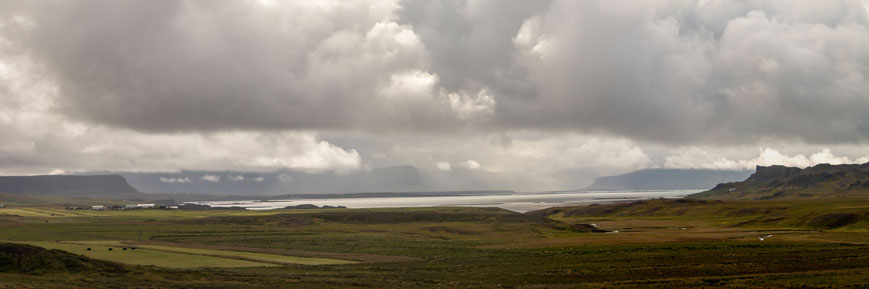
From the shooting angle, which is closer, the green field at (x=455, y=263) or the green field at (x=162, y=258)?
the green field at (x=455, y=263)

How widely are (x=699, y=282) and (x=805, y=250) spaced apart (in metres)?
33.6

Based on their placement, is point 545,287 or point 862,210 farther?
point 862,210

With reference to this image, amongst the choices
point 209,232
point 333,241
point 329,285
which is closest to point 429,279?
point 329,285

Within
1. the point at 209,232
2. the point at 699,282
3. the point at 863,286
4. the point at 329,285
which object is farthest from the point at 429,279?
the point at 209,232

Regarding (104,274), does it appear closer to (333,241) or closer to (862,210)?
(333,241)

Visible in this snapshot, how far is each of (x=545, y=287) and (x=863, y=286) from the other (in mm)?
24206

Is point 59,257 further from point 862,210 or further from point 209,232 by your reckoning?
Result: point 862,210

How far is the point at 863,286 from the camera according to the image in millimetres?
47094

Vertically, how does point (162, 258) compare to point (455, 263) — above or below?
above

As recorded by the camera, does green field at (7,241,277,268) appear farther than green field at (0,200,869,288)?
Yes

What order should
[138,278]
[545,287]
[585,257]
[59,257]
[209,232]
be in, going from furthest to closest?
[209,232] → [585,257] → [59,257] → [138,278] → [545,287]

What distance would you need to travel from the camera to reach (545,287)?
50.5 meters

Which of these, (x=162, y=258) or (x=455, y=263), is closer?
(x=455, y=263)

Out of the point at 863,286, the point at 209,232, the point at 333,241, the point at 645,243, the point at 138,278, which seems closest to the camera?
the point at 863,286
